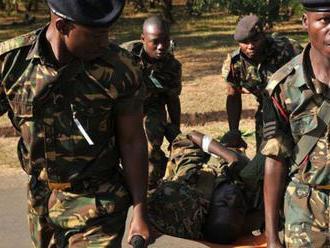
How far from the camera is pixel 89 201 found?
2.57 metres

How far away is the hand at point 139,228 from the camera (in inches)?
99.0

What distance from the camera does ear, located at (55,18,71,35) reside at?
236cm

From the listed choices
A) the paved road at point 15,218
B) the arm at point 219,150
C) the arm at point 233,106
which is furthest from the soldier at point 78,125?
the arm at point 233,106

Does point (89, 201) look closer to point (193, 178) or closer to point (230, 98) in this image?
point (193, 178)

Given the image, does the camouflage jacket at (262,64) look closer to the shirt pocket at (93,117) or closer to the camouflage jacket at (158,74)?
the camouflage jacket at (158,74)

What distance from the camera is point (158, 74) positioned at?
5.28 m

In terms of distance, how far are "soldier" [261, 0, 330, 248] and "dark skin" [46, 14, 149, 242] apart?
458mm

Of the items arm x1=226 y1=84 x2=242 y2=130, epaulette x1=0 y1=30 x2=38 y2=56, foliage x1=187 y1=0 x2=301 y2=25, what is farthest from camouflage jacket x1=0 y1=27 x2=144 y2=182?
foliage x1=187 y1=0 x2=301 y2=25

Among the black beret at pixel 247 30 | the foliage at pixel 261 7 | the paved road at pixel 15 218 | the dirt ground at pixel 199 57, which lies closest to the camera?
the paved road at pixel 15 218

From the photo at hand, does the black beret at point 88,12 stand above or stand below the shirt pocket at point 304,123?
above

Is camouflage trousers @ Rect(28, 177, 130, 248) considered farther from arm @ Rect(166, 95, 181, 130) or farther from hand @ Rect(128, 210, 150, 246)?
arm @ Rect(166, 95, 181, 130)

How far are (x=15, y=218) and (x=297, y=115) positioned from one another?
3.12 meters

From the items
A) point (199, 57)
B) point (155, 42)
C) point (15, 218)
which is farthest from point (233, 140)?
point (199, 57)

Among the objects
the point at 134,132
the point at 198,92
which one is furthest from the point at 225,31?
the point at 134,132
